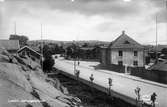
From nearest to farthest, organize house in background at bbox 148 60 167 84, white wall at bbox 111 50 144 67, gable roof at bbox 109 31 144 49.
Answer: house in background at bbox 148 60 167 84
white wall at bbox 111 50 144 67
gable roof at bbox 109 31 144 49

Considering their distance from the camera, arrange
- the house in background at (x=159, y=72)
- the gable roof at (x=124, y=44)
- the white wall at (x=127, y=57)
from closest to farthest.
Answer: the house in background at (x=159, y=72) → the white wall at (x=127, y=57) → the gable roof at (x=124, y=44)

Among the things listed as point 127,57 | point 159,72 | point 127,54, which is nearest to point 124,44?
point 127,54

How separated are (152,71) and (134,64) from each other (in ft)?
37.4

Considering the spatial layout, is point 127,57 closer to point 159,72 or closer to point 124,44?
point 124,44

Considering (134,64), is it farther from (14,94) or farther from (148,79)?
(14,94)

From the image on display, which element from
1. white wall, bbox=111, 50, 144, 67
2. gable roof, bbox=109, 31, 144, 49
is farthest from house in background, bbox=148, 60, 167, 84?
gable roof, bbox=109, 31, 144, 49

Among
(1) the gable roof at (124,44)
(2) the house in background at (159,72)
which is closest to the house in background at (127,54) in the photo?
(1) the gable roof at (124,44)

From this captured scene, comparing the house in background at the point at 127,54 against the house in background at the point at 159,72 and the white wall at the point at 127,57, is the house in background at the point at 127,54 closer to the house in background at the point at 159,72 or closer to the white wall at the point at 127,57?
the white wall at the point at 127,57

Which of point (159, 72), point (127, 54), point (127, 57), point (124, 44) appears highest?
point (124, 44)

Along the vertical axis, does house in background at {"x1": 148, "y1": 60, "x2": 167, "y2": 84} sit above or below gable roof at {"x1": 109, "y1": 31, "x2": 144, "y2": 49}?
below

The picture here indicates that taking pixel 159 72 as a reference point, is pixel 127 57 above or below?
above

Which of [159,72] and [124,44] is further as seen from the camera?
[124,44]

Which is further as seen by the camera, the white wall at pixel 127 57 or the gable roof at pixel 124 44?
the gable roof at pixel 124 44

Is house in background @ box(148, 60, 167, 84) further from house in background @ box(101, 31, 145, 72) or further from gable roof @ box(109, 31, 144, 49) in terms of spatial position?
gable roof @ box(109, 31, 144, 49)
